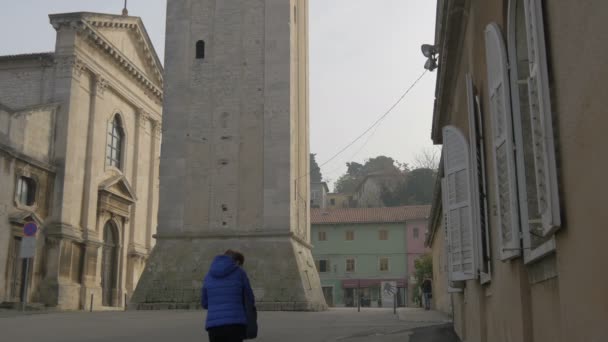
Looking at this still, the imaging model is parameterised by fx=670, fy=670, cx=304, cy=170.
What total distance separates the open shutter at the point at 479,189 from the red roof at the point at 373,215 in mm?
52792

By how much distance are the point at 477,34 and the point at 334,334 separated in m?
6.91

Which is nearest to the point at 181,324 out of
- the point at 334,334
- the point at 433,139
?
the point at 334,334

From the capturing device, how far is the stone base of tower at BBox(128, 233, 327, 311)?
72.8ft

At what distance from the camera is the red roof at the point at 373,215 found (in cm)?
5984

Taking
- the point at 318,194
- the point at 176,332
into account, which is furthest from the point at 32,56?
the point at 318,194

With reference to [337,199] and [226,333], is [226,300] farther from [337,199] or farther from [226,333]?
[337,199]

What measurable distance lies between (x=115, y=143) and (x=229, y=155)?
1419 cm

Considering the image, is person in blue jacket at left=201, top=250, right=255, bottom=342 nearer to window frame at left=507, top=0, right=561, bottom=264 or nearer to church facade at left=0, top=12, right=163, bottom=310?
window frame at left=507, top=0, right=561, bottom=264

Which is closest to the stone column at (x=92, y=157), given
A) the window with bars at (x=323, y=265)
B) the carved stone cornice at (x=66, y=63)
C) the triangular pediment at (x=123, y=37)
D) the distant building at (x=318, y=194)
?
the carved stone cornice at (x=66, y=63)

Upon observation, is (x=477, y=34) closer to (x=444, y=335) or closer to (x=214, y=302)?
(x=214, y=302)

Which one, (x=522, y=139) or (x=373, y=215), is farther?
(x=373, y=215)

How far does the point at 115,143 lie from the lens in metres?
36.4

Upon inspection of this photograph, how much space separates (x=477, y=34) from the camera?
7.16m

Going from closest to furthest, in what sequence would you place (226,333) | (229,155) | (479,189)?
(226,333) < (479,189) < (229,155)
